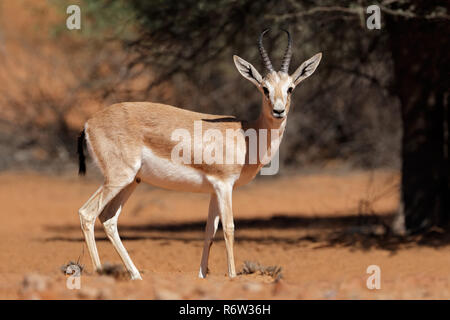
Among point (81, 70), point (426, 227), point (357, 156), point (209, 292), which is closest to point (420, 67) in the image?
point (426, 227)

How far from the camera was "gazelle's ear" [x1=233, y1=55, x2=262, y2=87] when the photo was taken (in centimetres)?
808

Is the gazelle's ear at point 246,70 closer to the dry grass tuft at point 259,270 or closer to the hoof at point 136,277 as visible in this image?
the dry grass tuft at point 259,270

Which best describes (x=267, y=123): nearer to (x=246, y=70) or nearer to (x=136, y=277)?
(x=246, y=70)

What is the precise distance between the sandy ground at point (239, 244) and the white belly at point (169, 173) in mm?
1023

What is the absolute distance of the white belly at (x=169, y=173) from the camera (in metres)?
7.75

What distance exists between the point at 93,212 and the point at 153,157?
87 cm

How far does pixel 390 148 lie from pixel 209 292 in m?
14.8

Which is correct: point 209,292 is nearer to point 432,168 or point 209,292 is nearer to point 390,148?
point 432,168

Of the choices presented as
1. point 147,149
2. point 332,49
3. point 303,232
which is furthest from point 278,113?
point 303,232

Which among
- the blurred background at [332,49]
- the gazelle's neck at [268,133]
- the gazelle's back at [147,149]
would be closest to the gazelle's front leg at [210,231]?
the gazelle's back at [147,149]

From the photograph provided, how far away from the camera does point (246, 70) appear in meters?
8.23

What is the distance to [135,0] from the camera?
41.6 ft

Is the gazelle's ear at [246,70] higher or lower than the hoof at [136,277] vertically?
higher
